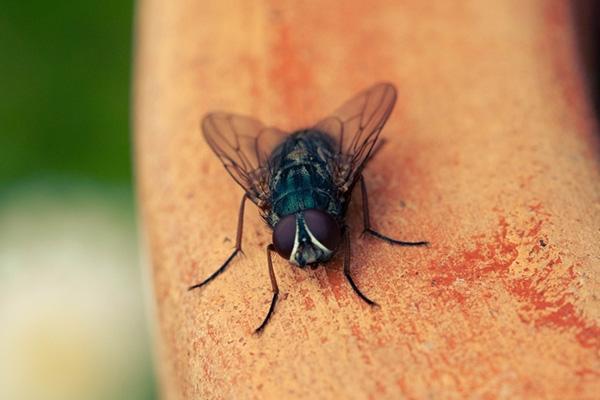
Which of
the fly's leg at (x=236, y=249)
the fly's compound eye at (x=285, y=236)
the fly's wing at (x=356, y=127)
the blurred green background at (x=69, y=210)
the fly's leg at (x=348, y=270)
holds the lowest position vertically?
the blurred green background at (x=69, y=210)

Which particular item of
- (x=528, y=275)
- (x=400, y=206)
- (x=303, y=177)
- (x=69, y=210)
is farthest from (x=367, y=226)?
(x=69, y=210)

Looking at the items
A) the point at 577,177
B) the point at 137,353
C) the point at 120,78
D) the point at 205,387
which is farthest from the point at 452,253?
the point at 120,78

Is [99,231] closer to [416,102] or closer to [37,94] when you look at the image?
[37,94]

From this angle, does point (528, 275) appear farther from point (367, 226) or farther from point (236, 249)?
point (236, 249)

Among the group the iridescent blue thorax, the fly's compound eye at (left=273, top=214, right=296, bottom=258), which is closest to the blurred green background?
the iridescent blue thorax

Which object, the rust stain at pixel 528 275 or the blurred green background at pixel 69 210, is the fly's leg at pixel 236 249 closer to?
the rust stain at pixel 528 275

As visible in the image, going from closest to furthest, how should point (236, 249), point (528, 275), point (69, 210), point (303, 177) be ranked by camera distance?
point (528, 275) < point (236, 249) < point (303, 177) < point (69, 210)

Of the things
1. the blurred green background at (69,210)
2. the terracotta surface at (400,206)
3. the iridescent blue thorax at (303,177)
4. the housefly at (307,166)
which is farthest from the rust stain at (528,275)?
the blurred green background at (69,210)
